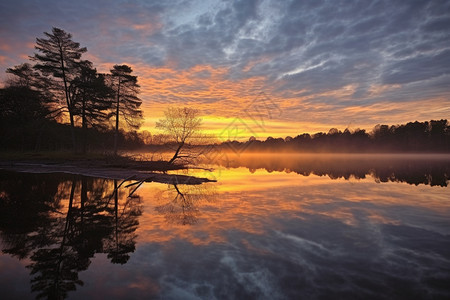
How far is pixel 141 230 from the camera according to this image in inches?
356

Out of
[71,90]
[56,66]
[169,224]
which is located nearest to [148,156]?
[71,90]

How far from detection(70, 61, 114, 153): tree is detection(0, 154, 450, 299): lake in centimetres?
2821

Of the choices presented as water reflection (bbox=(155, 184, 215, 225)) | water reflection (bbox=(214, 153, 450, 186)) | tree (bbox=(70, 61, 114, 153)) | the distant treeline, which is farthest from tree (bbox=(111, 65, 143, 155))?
the distant treeline

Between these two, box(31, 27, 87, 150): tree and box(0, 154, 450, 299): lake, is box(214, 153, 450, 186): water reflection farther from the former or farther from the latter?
box(31, 27, 87, 150): tree

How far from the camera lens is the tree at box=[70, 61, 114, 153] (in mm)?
37312

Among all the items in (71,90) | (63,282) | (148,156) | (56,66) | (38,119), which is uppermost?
(56,66)

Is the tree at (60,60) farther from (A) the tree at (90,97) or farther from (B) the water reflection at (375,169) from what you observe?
(B) the water reflection at (375,169)

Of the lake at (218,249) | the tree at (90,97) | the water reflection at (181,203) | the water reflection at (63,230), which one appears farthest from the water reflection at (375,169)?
the tree at (90,97)

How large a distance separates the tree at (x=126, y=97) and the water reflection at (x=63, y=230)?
28653mm

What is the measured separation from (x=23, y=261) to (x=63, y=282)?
6.30 feet

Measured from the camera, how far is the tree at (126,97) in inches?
1598

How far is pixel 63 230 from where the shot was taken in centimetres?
866

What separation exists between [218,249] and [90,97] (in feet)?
132

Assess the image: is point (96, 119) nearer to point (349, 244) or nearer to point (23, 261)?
point (23, 261)
